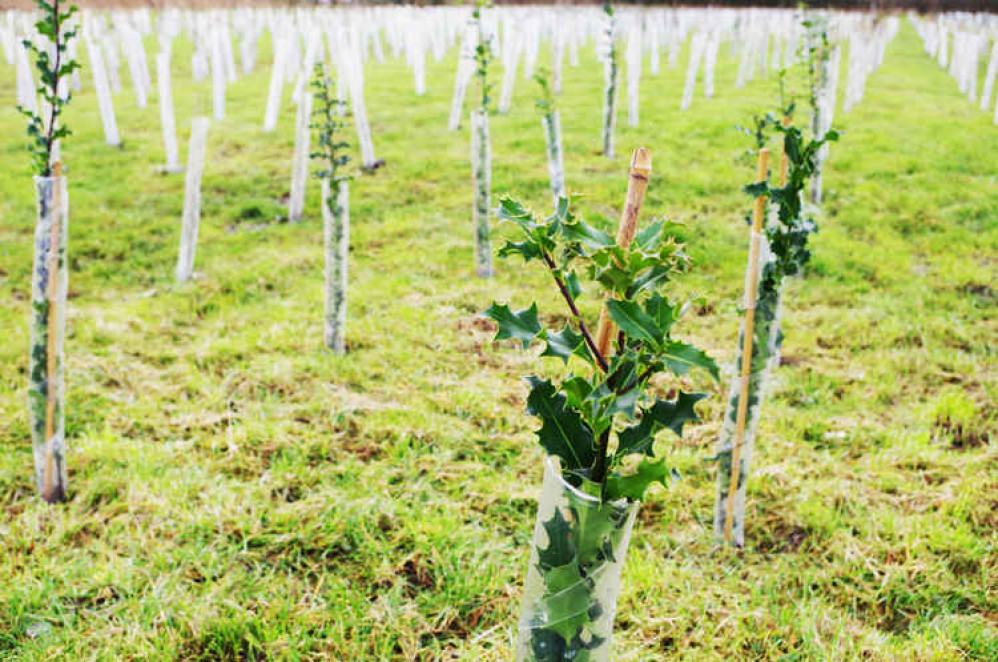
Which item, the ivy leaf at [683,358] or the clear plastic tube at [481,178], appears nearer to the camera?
the ivy leaf at [683,358]

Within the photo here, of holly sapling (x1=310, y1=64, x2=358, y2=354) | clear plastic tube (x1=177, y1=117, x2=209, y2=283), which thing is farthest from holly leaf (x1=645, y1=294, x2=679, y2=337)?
clear plastic tube (x1=177, y1=117, x2=209, y2=283)

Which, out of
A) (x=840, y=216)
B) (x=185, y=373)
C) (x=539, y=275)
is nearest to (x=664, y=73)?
(x=840, y=216)

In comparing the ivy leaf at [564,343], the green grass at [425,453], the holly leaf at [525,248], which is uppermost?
the holly leaf at [525,248]

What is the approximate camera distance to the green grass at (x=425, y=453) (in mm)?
2740

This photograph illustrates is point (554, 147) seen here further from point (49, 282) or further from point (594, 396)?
point (594, 396)

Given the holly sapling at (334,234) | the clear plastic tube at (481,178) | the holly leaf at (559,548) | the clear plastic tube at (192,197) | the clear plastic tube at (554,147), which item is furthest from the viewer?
the clear plastic tube at (554,147)

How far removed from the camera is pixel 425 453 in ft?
12.8

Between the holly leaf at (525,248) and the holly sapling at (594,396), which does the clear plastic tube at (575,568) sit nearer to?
the holly sapling at (594,396)

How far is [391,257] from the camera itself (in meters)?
6.84

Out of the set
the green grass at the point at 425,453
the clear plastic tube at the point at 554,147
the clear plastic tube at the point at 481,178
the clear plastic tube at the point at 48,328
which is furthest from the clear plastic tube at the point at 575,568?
the clear plastic tube at the point at 554,147

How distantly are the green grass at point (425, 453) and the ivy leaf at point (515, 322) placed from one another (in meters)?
1.51

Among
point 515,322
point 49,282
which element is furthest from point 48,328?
point 515,322

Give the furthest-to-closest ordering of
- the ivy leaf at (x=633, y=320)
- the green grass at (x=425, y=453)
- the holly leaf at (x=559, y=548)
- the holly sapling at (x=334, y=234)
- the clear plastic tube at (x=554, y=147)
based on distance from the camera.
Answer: the clear plastic tube at (x=554, y=147), the holly sapling at (x=334, y=234), the green grass at (x=425, y=453), the holly leaf at (x=559, y=548), the ivy leaf at (x=633, y=320)

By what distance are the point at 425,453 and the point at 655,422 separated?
2.72 meters
